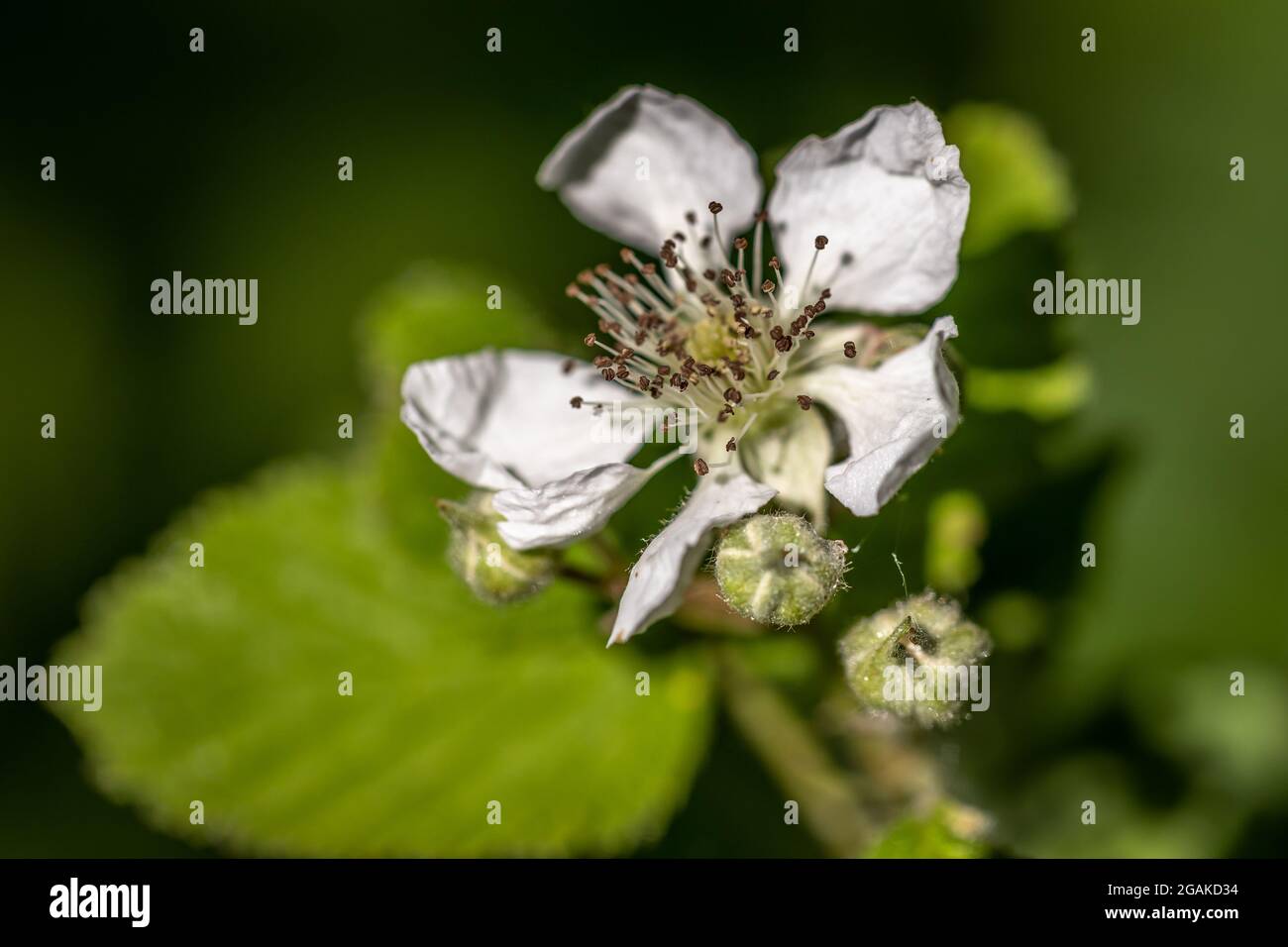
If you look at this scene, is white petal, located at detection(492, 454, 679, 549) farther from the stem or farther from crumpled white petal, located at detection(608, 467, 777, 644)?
the stem

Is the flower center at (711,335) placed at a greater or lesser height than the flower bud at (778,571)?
greater

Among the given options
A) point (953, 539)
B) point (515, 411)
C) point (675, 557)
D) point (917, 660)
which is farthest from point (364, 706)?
point (917, 660)

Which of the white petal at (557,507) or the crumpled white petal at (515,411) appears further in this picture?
the crumpled white petal at (515,411)

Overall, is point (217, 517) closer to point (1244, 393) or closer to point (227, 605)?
point (227, 605)

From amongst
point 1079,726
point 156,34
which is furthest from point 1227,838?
point 156,34

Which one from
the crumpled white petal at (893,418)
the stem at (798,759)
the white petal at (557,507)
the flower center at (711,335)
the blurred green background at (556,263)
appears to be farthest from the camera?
the blurred green background at (556,263)

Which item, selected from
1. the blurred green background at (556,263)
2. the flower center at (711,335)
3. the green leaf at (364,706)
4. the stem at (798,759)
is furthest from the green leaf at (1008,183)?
the green leaf at (364,706)

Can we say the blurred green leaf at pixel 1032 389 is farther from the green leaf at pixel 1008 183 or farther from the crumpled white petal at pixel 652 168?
the crumpled white petal at pixel 652 168

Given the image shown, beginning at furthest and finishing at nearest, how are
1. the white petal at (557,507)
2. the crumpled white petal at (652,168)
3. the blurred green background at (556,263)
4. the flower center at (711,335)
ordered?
the blurred green background at (556,263), the crumpled white petal at (652,168), the flower center at (711,335), the white petal at (557,507)
